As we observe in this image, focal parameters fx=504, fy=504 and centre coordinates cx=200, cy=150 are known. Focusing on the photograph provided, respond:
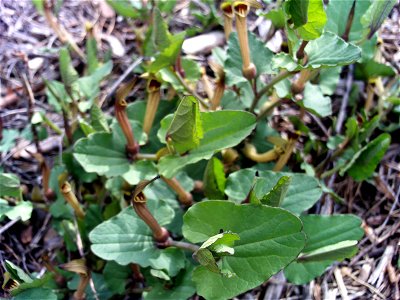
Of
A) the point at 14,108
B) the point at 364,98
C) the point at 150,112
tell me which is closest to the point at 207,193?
the point at 150,112

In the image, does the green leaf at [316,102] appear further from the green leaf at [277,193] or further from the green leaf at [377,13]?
the green leaf at [277,193]

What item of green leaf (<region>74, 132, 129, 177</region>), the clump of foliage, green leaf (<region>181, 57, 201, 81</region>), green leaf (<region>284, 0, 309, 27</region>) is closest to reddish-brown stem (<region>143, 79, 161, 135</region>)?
the clump of foliage

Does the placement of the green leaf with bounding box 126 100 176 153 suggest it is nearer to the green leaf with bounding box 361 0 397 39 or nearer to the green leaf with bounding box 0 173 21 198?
the green leaf with bounding box 0 173 21 198

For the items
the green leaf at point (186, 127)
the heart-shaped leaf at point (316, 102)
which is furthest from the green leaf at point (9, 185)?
the heart-shaped leaf at point (316, 102)

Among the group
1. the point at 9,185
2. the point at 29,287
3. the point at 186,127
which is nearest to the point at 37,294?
the point at 29,287

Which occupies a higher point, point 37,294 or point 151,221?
point 151,221

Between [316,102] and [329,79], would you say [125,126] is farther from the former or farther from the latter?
[329,79]

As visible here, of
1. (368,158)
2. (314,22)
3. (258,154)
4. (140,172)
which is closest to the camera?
(314,22)
